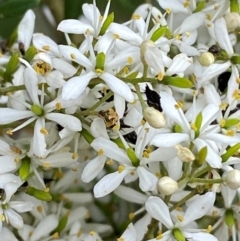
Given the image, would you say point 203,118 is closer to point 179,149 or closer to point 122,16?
point 179,149

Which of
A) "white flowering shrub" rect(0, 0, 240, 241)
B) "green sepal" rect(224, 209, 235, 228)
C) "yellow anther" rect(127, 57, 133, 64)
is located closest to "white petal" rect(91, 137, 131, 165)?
"white flowering shrub" rect(0, 0, 240, 241)

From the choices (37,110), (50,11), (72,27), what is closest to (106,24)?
(72,27)

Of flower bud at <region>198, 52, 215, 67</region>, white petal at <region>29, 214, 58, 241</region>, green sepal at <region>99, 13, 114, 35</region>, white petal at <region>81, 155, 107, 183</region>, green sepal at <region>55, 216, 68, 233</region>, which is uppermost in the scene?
green sepal at <region>99, 13, 114, 35</region>

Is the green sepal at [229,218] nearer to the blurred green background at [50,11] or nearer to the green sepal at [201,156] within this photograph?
the green sepal at [201,156]

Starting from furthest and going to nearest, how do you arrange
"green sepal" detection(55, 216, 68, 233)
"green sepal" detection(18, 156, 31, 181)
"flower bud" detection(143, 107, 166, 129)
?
1. "green sepal" detection(55, 216, 68, 233)
2. "green sepal" detection(18, 156, 31, 181)
3. "flower bud" detection(143, 107, 166, 129)

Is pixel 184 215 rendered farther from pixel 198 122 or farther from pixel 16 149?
pixel 16 149

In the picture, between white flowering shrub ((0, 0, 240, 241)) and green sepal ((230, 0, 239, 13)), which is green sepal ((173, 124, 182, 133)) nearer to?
white flowering shrub ((0, 0, 240, 241))
